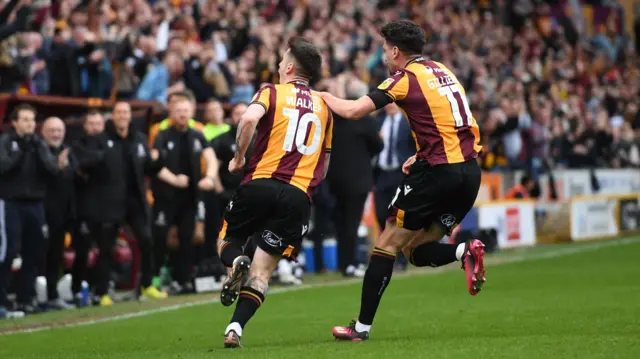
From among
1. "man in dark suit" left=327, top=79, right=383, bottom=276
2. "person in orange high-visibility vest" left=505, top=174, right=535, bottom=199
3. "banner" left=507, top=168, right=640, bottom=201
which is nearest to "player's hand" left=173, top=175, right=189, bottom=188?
"man in dark suit" left=327, top=79, right=383, bottom=276

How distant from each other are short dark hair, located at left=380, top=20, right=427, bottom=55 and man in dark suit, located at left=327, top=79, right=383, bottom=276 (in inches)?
304

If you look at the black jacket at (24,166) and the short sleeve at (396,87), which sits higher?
the short sleeve at (396,87)

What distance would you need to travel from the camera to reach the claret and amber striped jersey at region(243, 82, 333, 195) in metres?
9.13

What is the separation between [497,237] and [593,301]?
897 centimetres

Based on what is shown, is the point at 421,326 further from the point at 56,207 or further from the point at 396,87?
the point at 56,207

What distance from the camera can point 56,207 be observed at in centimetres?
1445

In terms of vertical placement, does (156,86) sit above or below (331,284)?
above

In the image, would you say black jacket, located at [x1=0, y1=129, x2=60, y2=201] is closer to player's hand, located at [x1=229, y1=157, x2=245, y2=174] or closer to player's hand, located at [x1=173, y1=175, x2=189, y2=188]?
player's hand, located at [x1=173, y1=175, x2=189, y2=188]

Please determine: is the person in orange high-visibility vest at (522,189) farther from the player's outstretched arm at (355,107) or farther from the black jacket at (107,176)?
the player's outstretched arm at (355,107)

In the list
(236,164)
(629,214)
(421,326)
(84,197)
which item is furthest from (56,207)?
(629,214)

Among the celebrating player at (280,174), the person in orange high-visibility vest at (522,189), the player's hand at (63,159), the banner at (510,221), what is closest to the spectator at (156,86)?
the player's hand at (63,159)

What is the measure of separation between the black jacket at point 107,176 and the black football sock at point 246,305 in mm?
5716

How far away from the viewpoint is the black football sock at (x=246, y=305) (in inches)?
351

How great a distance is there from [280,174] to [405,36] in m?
1.33
